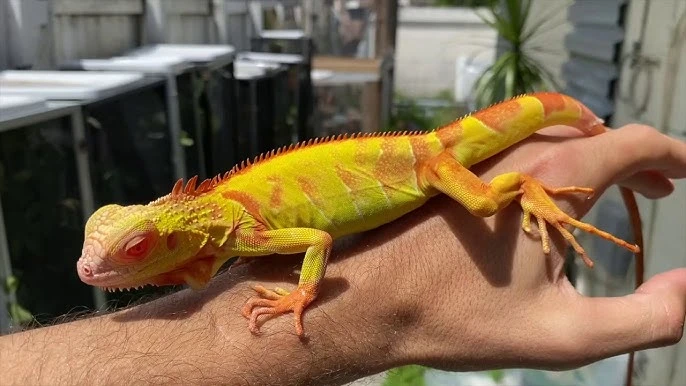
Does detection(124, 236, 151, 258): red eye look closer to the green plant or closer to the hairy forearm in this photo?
the hairy forearm

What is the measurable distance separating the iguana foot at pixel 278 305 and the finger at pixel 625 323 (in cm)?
60

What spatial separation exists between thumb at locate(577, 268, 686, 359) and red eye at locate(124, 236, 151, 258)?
3.11 ft

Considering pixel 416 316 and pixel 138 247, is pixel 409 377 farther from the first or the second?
pixel 138 247

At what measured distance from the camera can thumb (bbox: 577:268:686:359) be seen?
62.7 inches

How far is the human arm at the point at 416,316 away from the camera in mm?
1390

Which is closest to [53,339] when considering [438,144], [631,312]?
[438,144]

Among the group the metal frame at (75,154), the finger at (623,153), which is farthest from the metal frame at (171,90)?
the finger at (623,153)

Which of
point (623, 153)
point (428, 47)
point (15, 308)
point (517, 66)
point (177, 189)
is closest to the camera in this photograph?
point (177, 189)

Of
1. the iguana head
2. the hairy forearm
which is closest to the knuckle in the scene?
the hairy forearm

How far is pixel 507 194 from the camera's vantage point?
5.50ft

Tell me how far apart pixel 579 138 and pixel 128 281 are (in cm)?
117

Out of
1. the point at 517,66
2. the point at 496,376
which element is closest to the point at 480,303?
the point at 496,376

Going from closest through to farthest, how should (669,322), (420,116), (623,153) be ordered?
1. (669,322)
2. (623,153)
3. (420,116)

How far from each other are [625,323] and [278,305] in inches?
30.5
